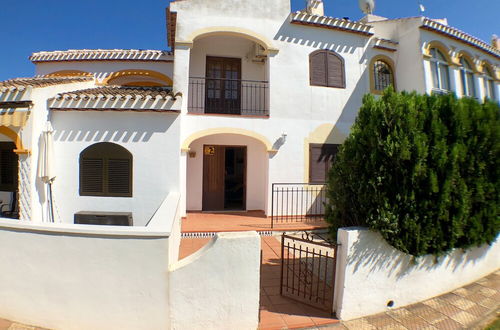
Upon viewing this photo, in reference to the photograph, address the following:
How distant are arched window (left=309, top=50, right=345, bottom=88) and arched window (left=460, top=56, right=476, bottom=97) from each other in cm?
671

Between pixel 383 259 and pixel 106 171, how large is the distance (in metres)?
8.39

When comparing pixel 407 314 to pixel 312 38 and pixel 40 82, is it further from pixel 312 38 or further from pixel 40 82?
pixel 40 82

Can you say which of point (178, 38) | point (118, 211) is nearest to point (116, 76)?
point (178, 38)

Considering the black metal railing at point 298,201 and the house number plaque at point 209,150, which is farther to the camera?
the house number plaque at point 209,150

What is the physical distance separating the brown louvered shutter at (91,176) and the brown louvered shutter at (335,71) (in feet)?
31.6

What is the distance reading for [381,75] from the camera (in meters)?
11.7

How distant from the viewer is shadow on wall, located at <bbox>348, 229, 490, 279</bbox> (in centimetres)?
405

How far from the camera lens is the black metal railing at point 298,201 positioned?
9.80 meters

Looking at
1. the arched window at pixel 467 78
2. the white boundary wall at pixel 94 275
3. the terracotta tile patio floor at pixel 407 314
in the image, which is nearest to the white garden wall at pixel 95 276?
the white boundary wall at pixel 94 275

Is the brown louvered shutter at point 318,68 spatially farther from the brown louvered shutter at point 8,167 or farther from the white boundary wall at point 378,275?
the brown louvered shutter at point 8,167

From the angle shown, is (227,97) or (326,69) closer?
(326,69)

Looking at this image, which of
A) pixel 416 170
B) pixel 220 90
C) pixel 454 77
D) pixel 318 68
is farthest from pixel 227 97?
pixel 454 77

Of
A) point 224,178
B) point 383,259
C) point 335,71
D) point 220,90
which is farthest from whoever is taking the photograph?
point 220,90

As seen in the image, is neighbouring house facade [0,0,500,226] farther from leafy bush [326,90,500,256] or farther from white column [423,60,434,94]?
leafy bush [326,90,500,256]
